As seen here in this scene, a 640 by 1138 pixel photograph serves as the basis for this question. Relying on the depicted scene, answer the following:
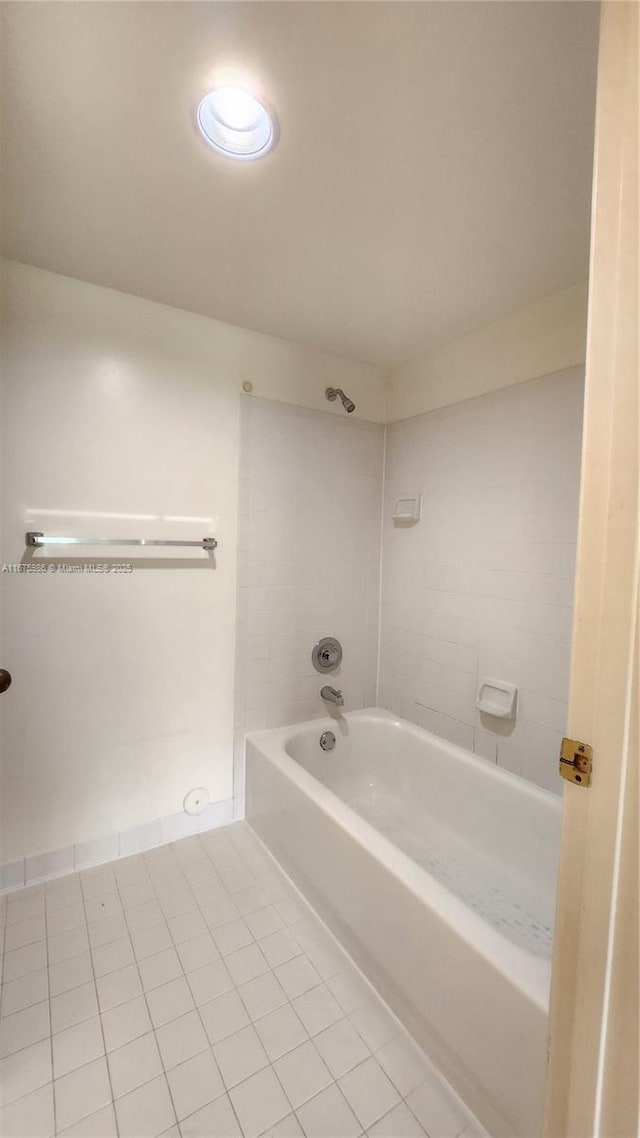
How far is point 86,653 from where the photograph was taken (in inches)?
69.4

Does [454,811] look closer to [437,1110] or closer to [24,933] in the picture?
[437,1110]

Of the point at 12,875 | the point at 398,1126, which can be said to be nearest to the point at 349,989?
the point at 398,1126

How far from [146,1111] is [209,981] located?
33cm

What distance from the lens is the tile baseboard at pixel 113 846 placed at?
167 cm

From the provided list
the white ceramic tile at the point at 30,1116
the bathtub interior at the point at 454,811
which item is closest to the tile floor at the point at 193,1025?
the white ceramic tile at the point at 30,1116

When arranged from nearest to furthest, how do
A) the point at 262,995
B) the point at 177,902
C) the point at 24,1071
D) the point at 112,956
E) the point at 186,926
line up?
the point at 24,1071 → the point at 262,995 → the point at 112,956 → the point at 186,926 → the point at 177,902

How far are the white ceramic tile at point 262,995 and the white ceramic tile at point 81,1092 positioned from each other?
1.20ft

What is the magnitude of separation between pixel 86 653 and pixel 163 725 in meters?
0.46

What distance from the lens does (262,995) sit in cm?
130

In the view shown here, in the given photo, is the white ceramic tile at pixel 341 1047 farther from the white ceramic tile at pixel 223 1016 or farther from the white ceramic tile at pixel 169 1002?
the white ceramic tile at pixel 169 1002

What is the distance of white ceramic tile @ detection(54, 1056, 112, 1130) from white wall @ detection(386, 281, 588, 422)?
2492 millimetres

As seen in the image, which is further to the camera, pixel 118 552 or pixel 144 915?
pixel 118 552

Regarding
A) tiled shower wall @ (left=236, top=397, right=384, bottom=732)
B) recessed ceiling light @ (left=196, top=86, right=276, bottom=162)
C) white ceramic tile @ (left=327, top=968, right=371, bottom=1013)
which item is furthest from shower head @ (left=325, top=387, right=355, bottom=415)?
white ceramic tile @ (left=327, top=968, right=371, bottom=1013)

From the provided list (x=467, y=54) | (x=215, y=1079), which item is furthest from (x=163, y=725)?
(x=467, y=54)
